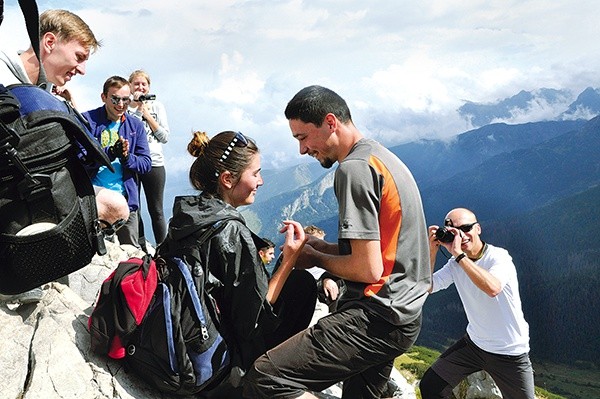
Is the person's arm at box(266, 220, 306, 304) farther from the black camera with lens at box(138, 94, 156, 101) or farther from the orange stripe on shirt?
the black camera with lens at box(138, 94, 156, 101)

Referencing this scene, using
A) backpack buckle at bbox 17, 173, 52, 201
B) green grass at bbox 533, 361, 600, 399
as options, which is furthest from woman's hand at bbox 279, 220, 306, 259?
green grass at bbox 533, 361, 600, 399

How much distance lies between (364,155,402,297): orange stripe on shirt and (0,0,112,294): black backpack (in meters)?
2.45

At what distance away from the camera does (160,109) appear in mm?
11727

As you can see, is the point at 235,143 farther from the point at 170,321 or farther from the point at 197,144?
the point at 170,321

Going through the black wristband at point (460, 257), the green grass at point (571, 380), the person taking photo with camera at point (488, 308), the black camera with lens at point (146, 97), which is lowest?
the green grass at point (571, 380)

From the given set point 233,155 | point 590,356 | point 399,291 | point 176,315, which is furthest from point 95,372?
point 590,356

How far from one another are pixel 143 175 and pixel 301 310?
6087 mm

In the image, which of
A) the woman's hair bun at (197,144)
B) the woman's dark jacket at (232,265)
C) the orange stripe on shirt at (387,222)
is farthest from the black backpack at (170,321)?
the orange stripe on shirt at (387,222)

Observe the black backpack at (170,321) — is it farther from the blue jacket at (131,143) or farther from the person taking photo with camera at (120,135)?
the blue jacket at (131,143)

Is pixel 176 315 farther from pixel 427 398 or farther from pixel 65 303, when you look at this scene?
pixel 427 398

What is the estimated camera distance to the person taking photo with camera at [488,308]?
7727 mm

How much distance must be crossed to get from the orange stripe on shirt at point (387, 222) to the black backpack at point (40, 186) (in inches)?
96.5

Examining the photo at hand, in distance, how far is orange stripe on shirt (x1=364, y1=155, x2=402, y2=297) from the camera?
4.89 meters

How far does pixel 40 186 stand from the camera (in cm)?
325
